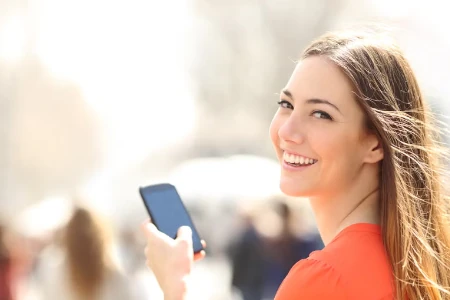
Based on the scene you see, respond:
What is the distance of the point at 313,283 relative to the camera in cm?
69

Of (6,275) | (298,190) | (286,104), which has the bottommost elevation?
(6,275)

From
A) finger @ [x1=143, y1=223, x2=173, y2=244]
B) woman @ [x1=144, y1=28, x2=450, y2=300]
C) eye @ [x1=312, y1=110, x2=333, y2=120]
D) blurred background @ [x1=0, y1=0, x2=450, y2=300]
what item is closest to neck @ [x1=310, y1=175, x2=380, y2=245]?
woman @ [x1=144, y1=28, x2=450, y2=300]

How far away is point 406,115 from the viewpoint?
0.79m

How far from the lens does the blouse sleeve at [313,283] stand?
2.23ft

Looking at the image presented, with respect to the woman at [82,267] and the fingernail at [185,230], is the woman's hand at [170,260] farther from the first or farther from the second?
the woman at [82,267]

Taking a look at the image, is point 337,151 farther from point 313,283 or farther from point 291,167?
point 313,283

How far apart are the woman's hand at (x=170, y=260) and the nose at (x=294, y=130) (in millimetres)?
215

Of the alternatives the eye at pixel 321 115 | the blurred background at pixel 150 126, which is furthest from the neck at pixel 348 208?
the blurred background at pixel 150 126

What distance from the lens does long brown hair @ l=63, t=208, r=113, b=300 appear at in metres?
1.71

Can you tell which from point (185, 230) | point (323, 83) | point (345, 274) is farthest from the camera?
point (185, 230)

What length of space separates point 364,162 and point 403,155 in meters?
0.05

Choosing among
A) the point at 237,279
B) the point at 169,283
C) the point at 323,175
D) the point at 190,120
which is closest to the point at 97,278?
the point at 237,279

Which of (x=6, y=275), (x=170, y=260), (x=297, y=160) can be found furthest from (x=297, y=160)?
(x=6, y=275)

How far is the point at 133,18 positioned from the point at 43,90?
0.35 m
